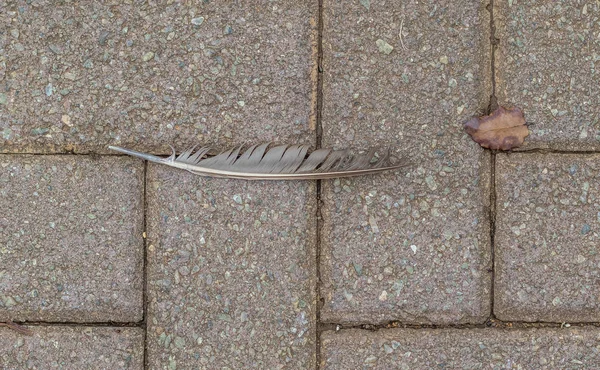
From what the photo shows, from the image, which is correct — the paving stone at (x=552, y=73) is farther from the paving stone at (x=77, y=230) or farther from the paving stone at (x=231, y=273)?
the paving stone at (x=77, y=230)

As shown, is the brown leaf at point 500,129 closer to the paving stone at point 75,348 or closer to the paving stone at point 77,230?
the paving stone at point 77,230

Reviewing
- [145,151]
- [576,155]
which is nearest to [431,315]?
[576,155]

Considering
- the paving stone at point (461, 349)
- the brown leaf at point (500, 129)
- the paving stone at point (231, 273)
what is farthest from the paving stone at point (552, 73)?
the paving stone at point (231, 273)

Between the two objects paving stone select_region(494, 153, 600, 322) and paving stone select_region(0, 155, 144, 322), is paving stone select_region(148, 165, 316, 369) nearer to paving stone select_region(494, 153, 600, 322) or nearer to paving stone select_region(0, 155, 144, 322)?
paving stone select_region(0, 155, 144, 322)

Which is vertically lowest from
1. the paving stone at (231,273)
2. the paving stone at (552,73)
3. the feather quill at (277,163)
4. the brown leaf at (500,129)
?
the paving stone at (231,273)

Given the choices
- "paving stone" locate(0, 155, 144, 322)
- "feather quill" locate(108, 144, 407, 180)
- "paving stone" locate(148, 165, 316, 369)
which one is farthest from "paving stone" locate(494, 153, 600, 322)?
"paving stone" locate(0, 155, 144, 322)

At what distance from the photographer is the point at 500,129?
1.93 metres

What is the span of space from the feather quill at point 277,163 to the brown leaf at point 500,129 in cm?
30

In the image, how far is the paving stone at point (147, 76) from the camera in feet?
6.37

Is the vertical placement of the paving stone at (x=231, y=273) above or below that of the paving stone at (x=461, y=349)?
above

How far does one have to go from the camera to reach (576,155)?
1.95m

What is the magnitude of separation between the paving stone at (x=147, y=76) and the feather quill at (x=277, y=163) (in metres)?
0.06

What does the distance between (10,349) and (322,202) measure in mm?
1280

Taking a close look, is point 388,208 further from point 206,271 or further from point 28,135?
point 28,135
